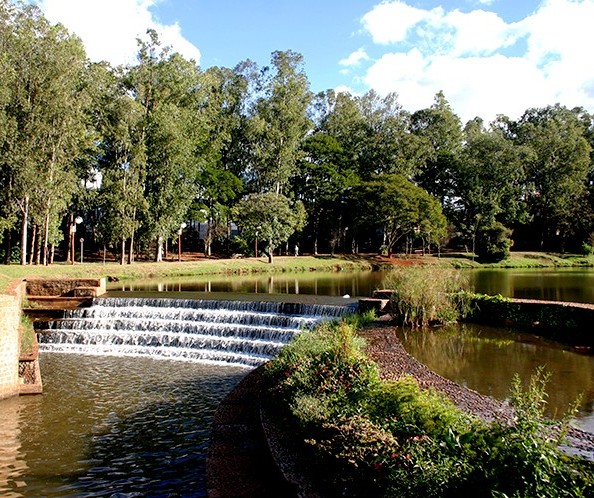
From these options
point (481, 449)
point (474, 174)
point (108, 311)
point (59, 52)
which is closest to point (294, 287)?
point (108, 311)

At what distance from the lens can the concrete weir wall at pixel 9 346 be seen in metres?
10.5

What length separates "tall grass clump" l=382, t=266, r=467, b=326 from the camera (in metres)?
15.6

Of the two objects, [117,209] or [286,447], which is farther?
[117,209]

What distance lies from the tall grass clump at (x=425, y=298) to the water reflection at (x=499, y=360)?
0.48 metres

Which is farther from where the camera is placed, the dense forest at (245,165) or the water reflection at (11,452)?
the dense forest at (245,165)

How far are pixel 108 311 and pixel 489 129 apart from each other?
5426cm

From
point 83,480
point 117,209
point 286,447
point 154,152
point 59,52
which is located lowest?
point 83,480

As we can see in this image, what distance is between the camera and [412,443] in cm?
466

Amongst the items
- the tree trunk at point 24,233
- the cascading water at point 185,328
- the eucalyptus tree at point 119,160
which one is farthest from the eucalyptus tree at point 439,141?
the cascading water at point 185,328

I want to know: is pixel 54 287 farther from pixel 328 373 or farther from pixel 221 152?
pixel 221 152

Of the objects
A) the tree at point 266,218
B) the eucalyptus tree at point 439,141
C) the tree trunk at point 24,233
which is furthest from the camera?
the eucalyptus tree at point 439,141

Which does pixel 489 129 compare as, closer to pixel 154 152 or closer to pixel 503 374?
pixel 154 152

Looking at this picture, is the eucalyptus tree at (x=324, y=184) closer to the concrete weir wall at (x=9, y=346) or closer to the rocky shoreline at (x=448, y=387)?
the rocky shoreline at (x=448, y=387)

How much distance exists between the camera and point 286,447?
20.2 feet
